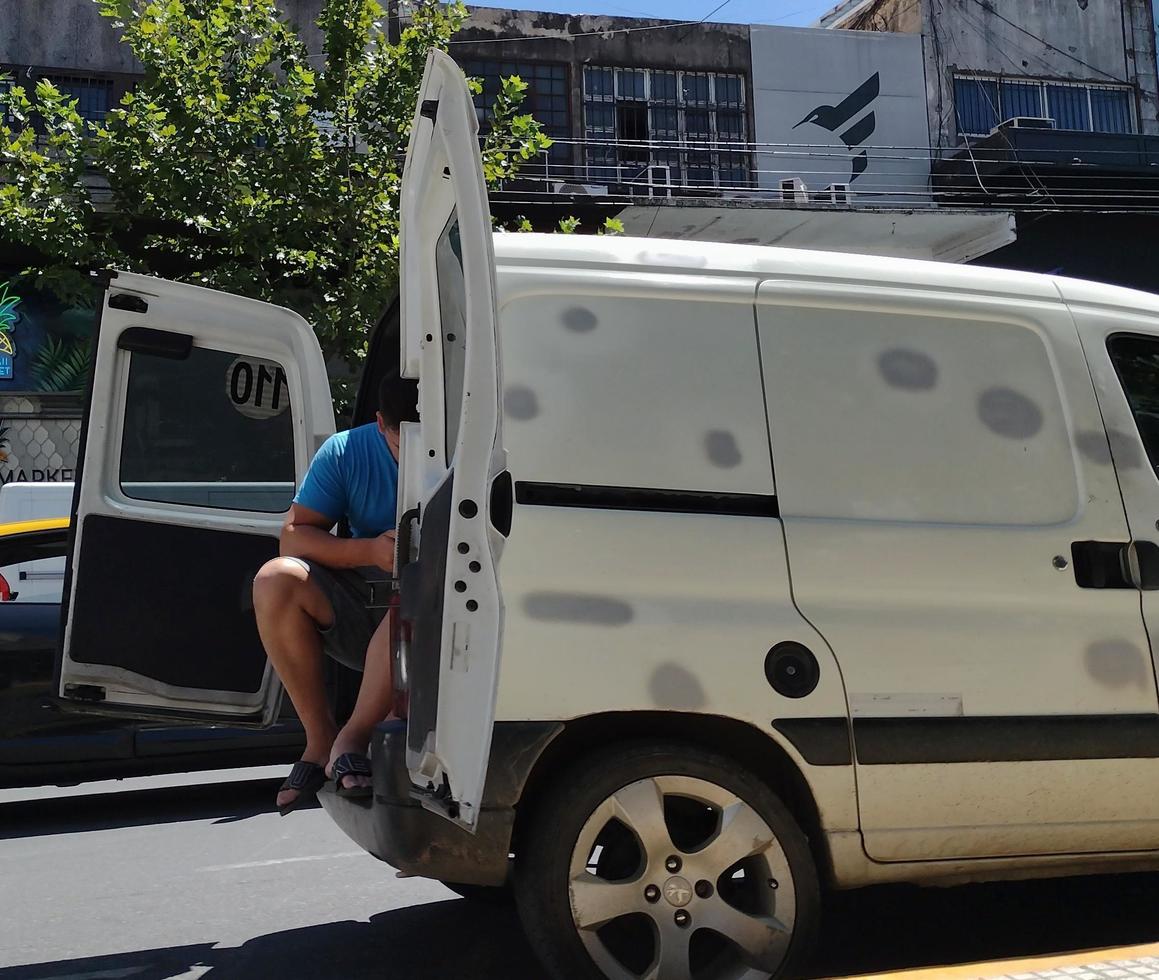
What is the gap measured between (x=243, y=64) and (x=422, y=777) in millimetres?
11804

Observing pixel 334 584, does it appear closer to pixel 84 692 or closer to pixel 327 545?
pixel 327 545

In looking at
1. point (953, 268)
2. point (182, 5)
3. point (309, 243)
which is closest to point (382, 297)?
point (309, 243)

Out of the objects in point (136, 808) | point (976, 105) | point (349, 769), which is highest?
point (976, 105)

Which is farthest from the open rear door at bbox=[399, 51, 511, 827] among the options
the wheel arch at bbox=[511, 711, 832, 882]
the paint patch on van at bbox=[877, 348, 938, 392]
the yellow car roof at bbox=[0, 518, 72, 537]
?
the yellow car roof at bbox=[0, 518, 72, 537]

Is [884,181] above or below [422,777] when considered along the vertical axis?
above

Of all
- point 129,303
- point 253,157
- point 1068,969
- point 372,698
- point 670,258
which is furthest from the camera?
point 253,157

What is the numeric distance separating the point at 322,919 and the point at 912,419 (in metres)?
2.60

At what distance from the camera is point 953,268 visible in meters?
3.58

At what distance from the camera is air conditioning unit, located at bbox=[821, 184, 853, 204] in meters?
18.8

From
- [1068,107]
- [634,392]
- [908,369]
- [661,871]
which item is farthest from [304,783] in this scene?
[1068,107]

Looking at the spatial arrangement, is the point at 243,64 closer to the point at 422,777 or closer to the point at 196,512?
the point at 196,512

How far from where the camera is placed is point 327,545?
148 inches

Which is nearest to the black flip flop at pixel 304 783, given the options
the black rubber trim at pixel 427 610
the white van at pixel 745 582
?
the white van at pixel 745 582

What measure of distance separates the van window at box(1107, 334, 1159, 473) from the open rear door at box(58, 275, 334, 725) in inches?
106
